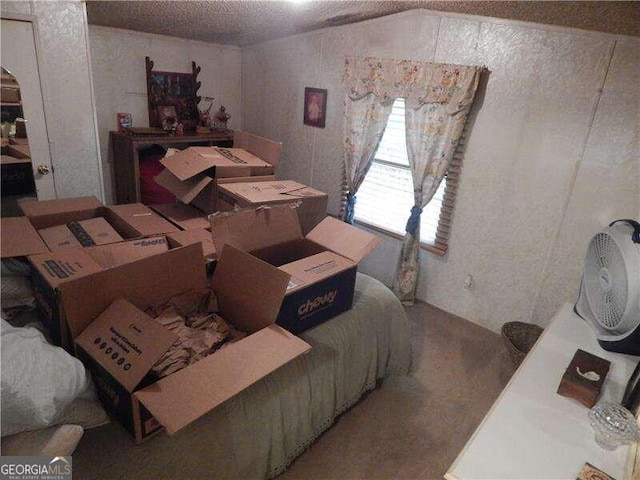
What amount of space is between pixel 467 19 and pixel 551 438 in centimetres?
253

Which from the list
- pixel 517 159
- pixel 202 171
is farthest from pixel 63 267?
pixel 517 159

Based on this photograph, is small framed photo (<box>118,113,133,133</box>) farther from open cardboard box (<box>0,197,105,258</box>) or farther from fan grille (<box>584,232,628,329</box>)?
fan grille (<box>584,232,628,329</box>)

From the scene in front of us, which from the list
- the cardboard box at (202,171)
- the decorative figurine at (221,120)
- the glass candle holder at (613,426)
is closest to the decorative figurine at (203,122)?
the decorative figurine at (221,120)

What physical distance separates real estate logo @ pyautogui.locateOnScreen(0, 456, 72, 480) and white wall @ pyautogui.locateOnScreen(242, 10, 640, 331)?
8.82 ft

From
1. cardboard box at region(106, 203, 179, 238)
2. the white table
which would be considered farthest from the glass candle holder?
cardboard box at region(106, 203, 179, 238)

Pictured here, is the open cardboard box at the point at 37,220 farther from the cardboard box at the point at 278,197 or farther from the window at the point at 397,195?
the window at the point at 397,195

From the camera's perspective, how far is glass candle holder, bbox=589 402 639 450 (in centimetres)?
103

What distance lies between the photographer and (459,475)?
37.3 inches

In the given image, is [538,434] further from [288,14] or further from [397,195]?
[288,14]

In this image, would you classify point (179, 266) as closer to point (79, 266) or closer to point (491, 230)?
point (79, 266)

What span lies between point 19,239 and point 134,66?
2.49 meters

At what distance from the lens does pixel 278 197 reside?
2.38 metres

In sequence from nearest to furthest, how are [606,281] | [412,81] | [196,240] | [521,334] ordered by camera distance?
[606,281] → [196,240] → [521,334] → [412,81]

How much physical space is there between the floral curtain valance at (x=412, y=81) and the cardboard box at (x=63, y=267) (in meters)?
2.03
